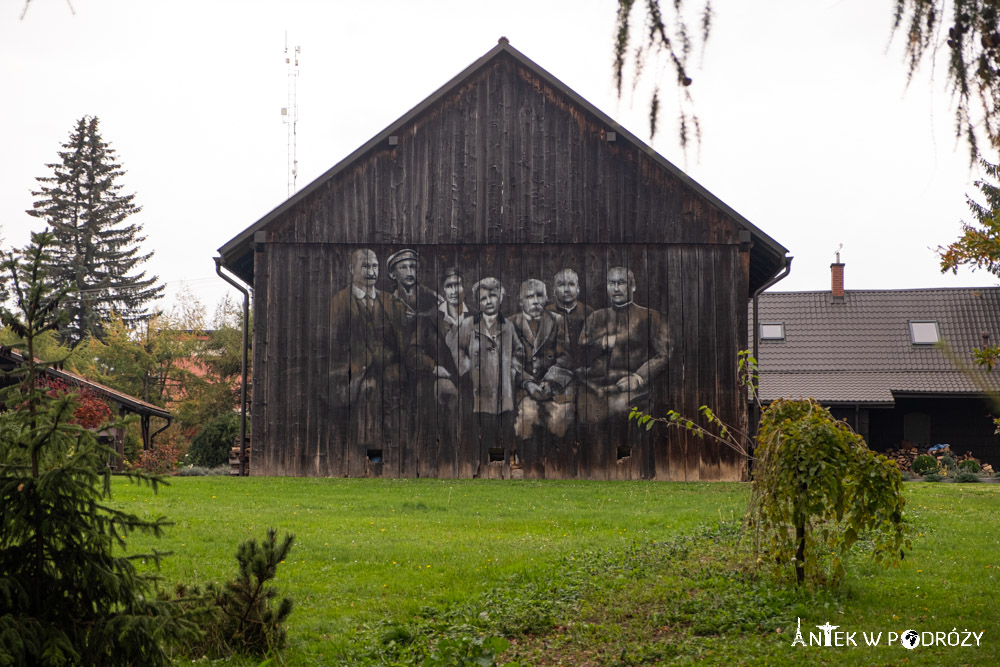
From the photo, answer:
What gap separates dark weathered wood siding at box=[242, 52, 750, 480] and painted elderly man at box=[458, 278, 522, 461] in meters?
0.29

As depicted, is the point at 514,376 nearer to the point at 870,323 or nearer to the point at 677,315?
the point at 677,315

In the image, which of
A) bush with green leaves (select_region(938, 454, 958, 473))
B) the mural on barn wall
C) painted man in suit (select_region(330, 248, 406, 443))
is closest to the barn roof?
Answer: painted man in suit (select_region(330, 248, 406, 443))

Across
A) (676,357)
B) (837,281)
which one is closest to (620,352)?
(676,357)

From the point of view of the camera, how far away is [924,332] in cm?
3133

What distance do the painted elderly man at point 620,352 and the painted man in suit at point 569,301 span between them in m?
0.19

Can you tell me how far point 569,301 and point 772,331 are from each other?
14.0m

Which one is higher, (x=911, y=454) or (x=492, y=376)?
(x=492, y=376)

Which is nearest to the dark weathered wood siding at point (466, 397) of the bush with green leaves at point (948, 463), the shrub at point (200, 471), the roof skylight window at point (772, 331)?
the shrub at point (200, 471)

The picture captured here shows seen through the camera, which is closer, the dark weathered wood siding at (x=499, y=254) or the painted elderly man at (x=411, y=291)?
the dark weathered wood siding at (x=499, y=254)

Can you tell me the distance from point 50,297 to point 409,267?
15.3 m

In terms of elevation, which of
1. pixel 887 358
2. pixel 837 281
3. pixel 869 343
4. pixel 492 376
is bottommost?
pixel 492 376

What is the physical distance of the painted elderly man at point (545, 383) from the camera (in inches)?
792

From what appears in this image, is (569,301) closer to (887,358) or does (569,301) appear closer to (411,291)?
(411,291)

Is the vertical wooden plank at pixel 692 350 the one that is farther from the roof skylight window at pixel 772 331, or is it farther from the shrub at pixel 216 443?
the roof skylight window at pixel 772 331
